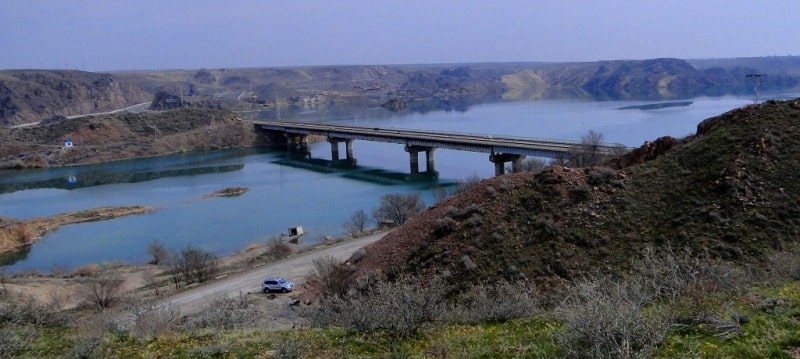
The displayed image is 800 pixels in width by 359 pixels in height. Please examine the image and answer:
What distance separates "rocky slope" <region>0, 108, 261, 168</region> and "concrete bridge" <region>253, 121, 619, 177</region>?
975 centimetres

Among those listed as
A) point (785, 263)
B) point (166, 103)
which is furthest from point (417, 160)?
point (166, 103)

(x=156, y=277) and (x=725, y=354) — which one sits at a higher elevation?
(x=725, y=354)

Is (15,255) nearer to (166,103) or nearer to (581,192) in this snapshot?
(581,192)

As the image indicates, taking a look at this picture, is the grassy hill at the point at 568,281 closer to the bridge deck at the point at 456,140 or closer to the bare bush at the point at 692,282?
the bare bush at the point at 692,282

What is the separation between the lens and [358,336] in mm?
8891

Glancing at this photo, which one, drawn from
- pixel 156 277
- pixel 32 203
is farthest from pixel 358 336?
pixel 32 203

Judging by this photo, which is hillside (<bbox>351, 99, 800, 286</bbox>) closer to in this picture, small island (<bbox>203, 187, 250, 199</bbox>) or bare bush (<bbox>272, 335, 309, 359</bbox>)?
bare bush (<bbox>272, 335, 309, 359</bbox>)

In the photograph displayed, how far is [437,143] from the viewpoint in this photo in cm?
6325

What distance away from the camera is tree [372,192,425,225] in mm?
36406

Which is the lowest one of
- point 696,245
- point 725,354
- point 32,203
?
point 32,203

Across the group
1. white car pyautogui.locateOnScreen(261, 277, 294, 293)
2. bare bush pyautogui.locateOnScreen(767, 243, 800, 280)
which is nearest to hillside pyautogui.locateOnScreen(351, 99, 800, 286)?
bare bush pyautogui.locateOnScreen(767, 243, 800, 280)

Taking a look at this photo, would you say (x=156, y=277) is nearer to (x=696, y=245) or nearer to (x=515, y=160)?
(x=696, y=245)

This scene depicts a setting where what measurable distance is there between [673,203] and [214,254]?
23.4 metres

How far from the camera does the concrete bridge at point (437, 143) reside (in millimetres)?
51844
